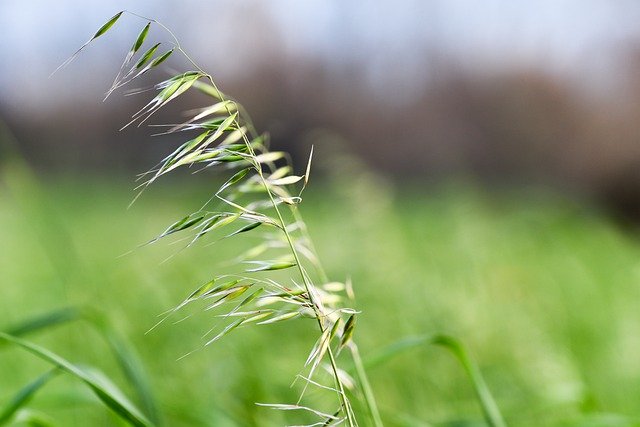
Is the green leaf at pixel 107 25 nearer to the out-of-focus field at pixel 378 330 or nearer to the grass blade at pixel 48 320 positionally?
the out-of-focus field at pixel 378 330

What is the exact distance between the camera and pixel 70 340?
182 centimetres

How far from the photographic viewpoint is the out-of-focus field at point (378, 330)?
58.8 inches

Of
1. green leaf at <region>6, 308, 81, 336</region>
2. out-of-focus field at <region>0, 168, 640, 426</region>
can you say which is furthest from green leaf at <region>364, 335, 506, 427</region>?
green leaf at <region>6, 308, 81, 336</region>

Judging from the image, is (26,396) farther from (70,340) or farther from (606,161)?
(606,161)

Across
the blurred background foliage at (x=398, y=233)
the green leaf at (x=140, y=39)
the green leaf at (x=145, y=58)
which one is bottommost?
the blurred background foliage at (x=398, y=233)

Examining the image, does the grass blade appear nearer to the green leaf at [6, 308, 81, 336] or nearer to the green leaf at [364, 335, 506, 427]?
the green leaf at [6, 308, 81, 336]

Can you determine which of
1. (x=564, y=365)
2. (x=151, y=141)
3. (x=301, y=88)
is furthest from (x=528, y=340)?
(x=301, y=88)

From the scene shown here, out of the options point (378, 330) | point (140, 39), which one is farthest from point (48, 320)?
point (378, 330)

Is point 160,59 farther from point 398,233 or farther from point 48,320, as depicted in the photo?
point 398,233

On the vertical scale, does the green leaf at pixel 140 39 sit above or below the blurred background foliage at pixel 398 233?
above

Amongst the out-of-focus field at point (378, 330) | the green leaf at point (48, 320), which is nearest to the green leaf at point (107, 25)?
the out-of-focus field at point (378, 330)

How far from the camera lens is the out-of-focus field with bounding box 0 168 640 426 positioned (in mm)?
1494

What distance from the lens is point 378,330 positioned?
7.16 feet

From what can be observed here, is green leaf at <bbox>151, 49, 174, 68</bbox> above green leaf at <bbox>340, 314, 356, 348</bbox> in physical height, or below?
above
